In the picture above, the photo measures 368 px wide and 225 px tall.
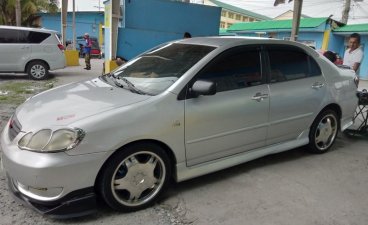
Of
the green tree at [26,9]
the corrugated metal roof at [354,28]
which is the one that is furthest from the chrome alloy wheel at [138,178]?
the green tree at [26,9]

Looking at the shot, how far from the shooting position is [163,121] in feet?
10.3

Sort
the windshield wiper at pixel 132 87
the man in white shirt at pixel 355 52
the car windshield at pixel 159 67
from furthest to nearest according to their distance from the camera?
the man in white shirt at pixel 355 52
the car windshield at pixel 159 67
the windshield wiper at pixel 132 87

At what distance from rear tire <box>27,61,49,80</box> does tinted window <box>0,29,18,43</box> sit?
0.89 m

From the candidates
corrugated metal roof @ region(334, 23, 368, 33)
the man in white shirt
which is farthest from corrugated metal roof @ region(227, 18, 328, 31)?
the man in white shirt

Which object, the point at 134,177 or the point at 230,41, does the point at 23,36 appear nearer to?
the point at 230,41

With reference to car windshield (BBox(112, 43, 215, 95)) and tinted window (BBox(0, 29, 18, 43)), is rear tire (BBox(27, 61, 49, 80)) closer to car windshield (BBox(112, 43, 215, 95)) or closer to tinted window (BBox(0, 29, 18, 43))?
tinted window (BBox(0, 29, 18, 43))

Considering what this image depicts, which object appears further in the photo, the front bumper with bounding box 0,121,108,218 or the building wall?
the building wall

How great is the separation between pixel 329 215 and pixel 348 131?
3163 millimetres

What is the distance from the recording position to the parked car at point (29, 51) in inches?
436

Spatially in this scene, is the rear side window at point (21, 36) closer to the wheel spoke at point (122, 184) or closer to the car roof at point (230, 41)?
the car roof at point (230, 41)

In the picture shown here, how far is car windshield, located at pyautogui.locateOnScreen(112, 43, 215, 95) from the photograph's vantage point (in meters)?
3.48

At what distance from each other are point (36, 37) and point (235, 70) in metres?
9.63

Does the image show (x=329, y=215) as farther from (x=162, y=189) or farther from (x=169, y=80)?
(x=169, y=80)

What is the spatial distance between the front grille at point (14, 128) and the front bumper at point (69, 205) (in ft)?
1.59
